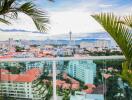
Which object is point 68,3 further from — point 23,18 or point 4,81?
point 4,81

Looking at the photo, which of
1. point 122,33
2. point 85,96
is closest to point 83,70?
point 85,96

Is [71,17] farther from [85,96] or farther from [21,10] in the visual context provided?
[21,10]

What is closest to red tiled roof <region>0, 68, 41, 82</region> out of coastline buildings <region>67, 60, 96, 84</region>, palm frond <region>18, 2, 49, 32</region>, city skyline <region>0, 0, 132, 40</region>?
coastline buildings <region>67, 60, 96, 84</region>

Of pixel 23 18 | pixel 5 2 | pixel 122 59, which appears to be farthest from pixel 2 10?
pixel 23 18

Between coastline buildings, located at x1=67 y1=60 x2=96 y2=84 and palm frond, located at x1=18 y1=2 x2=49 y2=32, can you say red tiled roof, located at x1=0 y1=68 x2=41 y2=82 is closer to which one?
coastline buildings, located at x1=67 y1=60 x2=96 y2=84

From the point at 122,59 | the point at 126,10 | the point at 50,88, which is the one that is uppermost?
the point at 126,10

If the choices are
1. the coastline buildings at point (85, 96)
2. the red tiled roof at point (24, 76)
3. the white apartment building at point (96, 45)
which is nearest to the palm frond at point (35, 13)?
the red tiled roof at point (24, 76)

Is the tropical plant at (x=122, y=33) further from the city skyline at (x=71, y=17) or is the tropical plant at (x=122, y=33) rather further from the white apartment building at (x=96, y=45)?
the city skyline at (x=71, y=17)
